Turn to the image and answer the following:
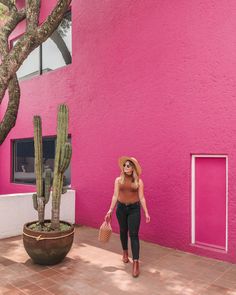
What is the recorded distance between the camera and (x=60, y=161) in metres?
5.15

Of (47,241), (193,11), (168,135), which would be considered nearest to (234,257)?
(168,135)

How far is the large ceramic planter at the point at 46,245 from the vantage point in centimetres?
473

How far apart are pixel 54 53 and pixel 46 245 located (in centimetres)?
603

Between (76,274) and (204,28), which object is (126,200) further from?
(204,28)

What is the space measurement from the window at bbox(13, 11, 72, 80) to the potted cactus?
369 centimetres

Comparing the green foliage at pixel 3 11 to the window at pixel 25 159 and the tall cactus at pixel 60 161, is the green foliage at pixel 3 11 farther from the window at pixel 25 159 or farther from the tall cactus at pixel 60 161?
the tall cactus at pixel 60 161

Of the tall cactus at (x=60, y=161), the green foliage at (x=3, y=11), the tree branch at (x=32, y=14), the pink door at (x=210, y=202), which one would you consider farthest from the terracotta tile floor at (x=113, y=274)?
the green foliage at (x=3, y=11)

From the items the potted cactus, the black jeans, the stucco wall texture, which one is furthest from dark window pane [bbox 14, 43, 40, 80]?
the black jeans

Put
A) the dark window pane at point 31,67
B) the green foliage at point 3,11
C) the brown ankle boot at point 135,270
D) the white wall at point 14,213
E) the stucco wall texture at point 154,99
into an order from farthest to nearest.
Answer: the dark window pane at point 31,67, the green foliage at point 3,11, the white wall at point 14,213, the stucco wall texture at point 154,99, the brown ankle boot at point 135,270

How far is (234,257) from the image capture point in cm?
496

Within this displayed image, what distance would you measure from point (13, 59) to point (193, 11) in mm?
3664

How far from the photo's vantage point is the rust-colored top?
187 inches

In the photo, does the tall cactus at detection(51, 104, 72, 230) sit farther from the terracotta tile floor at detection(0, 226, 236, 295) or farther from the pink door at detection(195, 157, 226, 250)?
the pink door at detection(195, 157, 226, 250)

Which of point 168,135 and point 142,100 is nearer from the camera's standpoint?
point 168,135
